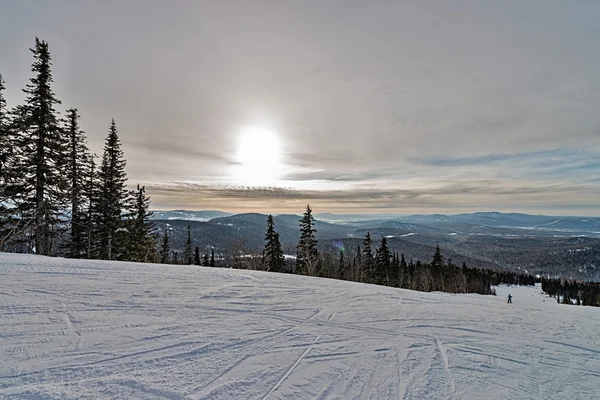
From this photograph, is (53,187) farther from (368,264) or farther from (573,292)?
(573,292)

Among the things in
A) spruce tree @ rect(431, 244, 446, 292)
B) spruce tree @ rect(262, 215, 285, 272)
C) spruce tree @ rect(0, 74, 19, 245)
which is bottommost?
spruce tree @ rect(431, 244, 446, 292)

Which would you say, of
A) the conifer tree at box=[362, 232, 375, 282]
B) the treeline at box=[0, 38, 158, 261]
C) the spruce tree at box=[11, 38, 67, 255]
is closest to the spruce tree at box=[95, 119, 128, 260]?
the treeline at box=[0, 38, 158, 261]

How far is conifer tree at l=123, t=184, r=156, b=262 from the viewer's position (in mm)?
23798

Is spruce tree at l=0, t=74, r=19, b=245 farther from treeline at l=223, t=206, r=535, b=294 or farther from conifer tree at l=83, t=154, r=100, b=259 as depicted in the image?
treeline at l=223, t=206, r=535, b=294

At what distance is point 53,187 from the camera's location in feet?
54.0

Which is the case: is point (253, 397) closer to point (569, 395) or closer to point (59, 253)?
point (569, 395)

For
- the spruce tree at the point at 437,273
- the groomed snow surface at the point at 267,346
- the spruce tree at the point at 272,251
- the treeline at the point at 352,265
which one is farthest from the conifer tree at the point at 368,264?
the groomed snow surface at the point at 267,346

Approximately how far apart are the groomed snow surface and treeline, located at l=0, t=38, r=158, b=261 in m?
8.77

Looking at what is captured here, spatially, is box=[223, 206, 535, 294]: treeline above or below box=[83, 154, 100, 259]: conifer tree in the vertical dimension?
below

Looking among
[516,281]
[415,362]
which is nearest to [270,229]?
[415,362]

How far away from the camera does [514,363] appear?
4.04 m

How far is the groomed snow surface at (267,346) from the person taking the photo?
10.0ft

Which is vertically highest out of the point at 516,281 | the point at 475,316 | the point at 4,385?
the point at 4,385

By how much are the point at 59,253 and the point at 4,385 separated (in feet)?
97.9
